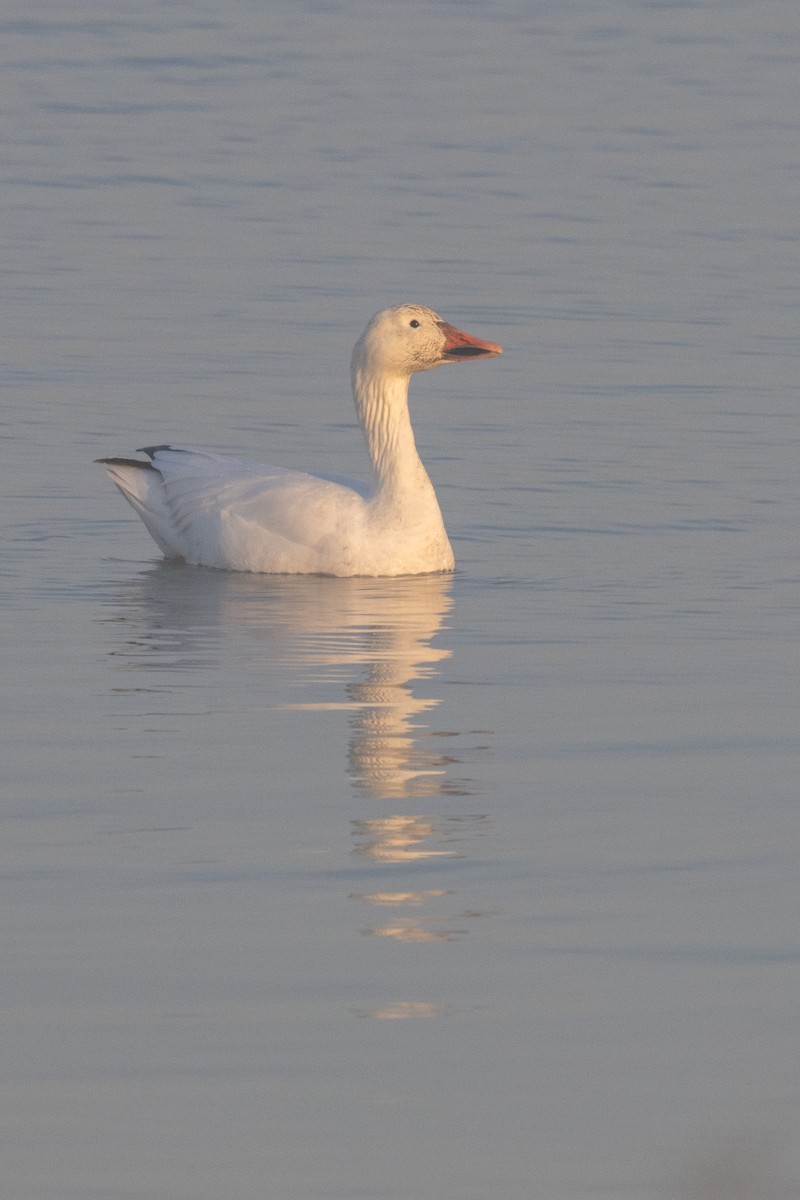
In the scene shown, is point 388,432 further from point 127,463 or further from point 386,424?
point 127,463

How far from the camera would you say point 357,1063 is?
5.69m

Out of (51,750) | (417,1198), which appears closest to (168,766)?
(51,750)

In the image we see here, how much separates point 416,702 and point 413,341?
163 inches

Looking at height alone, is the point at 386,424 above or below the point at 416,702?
above

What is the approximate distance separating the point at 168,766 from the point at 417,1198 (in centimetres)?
350

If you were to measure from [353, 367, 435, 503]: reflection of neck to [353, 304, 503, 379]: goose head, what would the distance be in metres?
0.13

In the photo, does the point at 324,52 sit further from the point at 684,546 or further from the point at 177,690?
the point at 177,690

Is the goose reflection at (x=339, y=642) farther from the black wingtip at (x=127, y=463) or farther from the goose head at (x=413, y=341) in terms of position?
the goose head at (x=413, y=341)

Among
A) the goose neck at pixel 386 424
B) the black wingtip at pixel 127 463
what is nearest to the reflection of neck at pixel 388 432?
the goose neck at pixel 386 424

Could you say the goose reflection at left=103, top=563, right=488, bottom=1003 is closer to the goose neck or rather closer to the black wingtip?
the black wingtip

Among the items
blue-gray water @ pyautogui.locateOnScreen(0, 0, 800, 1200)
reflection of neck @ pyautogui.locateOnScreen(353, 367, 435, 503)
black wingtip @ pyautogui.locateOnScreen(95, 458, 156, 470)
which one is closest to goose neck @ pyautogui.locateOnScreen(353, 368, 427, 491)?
reflection of neck @ pyautogui.locateOnScreen(353, 367, 435, 503)

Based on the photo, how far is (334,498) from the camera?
41.5 feet

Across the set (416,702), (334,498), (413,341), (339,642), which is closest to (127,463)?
(334,498)

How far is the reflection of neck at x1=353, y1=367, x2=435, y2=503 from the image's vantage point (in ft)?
42.3
